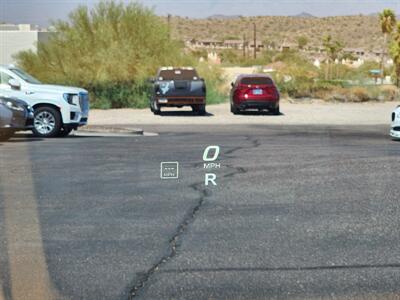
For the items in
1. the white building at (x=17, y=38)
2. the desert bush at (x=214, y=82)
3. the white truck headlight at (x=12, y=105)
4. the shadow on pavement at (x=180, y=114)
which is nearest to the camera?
Result: the white building at (x=17, y=38)

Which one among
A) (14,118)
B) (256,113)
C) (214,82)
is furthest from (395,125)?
(14,118)

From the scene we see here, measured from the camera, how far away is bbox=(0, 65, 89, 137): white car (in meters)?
6.45

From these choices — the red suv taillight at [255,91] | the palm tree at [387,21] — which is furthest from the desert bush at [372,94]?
the palm tree at [387,21]

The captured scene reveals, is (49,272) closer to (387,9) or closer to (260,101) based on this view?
(387,9)

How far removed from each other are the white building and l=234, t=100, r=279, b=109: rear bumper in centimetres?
236

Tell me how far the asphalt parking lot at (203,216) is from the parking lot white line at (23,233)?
0.04 ft

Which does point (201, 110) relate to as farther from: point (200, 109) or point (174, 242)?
point (174, 242)

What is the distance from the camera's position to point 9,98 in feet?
24.1

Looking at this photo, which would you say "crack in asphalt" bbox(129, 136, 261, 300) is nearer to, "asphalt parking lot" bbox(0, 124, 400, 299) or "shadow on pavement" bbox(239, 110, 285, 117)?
"asphalt parking lot" bbox(0, 124, 400, 299)

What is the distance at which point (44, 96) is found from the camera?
760 centimetres

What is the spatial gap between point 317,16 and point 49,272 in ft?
6.54

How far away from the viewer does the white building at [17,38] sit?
5723 mm

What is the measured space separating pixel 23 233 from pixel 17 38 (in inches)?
53.1

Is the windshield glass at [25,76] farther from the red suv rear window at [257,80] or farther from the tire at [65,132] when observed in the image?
the tire at [65,132]
